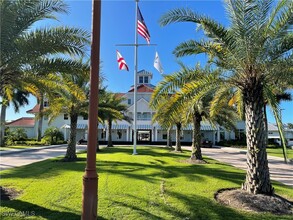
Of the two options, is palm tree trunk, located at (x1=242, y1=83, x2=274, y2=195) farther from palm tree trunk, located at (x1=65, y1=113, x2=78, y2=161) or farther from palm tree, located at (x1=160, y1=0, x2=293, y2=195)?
palm tree trunk, located at (x1=65, y1=113, x2=78, y2=161)

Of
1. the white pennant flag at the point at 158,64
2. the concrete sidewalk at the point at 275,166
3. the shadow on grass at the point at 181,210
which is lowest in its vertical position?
the concrete sidewalk at the point at 275,166

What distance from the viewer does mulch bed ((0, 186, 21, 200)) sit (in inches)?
311

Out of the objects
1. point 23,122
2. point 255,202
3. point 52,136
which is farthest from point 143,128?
point 255,202

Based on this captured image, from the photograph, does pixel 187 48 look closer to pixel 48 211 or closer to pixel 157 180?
pixel 157 180

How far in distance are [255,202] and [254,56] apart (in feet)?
13.2

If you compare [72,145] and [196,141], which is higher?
[196,141]

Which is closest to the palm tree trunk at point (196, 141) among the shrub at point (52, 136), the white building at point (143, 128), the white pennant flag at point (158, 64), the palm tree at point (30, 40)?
the white pennant flag at point (158, 64)

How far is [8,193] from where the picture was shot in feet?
27.5

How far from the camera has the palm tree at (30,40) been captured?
26.5 feet

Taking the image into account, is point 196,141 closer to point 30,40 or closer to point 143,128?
point 30,40

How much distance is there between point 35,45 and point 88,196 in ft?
18.2

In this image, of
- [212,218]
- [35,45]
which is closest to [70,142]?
[35,45]

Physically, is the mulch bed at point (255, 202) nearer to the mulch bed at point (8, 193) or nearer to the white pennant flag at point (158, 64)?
the mulch bed at point (8, 193)

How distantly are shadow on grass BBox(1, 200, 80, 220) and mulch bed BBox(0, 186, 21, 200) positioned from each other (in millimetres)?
611
